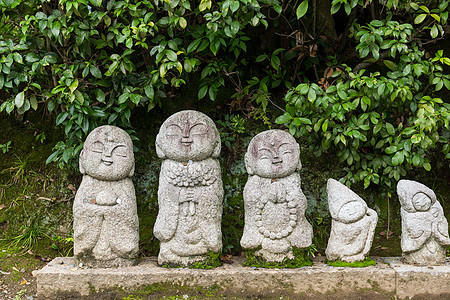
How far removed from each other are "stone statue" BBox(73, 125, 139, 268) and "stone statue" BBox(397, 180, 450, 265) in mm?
2504

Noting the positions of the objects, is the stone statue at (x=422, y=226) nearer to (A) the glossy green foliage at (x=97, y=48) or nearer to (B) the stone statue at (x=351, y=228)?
(B) the stone statue at (x=351, y=228)

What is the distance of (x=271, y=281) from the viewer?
4.20 meters

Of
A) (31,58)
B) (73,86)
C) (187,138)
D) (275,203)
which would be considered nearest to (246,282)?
(275,203)

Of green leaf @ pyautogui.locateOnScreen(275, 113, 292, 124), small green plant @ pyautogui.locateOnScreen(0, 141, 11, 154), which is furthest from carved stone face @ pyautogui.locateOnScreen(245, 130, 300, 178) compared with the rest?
small green plant @ pyautogui.locateOnScreen(0, 141, 11, 154)

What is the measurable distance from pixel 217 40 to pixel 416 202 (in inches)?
95.1

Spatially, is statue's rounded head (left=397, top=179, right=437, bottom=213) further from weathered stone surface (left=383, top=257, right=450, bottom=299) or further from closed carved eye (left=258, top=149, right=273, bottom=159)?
closed carved eye (left=258, top=149, right=273, bottom=159)

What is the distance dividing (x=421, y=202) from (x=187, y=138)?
7.23ft

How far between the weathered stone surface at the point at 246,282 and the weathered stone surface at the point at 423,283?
0.08 m

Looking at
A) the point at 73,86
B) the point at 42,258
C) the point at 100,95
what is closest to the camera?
the point at 73,86

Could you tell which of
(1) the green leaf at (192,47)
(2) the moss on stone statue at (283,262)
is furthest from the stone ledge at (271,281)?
(1) the green leaf at (192,47)

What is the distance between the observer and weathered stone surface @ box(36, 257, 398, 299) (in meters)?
4.18

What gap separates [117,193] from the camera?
171 inches

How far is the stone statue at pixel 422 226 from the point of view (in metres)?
4.30

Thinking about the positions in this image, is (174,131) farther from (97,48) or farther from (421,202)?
(421,202)
